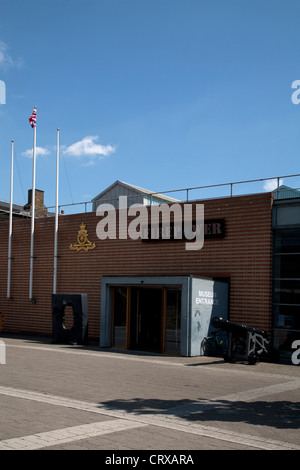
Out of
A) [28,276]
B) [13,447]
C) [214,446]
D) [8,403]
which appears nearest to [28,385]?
[8,403]

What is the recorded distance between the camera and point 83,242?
2431cm

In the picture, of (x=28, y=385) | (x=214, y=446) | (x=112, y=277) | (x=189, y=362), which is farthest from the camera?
(x=112, y=277)

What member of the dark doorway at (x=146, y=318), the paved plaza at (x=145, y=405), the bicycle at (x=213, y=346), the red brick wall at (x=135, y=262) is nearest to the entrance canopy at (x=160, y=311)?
the dark doorway at (x=146, y=318)

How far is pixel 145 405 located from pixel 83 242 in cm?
1566

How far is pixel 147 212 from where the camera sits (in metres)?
21.8

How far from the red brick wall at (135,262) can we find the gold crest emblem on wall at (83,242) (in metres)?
0.23

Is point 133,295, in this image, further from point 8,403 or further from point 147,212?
point 8,403

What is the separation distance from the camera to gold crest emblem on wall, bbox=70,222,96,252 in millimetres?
24062

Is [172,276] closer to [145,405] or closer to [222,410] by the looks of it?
[145,405]

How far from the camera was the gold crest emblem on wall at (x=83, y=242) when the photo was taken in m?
24.1

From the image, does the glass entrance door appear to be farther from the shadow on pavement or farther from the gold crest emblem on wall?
the shadow on pavement

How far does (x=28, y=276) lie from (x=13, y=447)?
21053 mm

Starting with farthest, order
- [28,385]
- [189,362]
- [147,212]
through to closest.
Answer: [147,212] → [189,362] → [28,385]

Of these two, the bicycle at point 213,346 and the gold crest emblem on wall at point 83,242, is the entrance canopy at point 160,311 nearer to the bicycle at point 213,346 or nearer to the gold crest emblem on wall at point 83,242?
the bicycle at point 213,346
